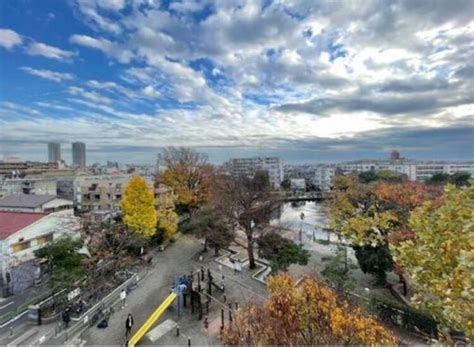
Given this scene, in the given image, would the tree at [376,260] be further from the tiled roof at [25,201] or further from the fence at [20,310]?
the tiled roof at [25,201]

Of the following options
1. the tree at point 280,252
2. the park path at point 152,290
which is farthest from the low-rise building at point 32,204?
the tree at point 280,252

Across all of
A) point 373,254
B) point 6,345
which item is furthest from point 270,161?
point 6,345

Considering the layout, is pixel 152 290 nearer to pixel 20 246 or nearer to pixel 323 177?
pixel 20 246

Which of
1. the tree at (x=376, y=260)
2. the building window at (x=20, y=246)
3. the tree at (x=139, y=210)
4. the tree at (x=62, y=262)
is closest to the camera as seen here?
the tree at (x=62, y=262)

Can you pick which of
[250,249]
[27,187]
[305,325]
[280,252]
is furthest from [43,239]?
[305,325]

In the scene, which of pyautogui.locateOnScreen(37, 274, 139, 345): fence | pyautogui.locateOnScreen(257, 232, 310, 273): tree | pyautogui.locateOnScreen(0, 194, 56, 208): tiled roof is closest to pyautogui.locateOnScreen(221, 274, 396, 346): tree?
pyautogui.locateOnScreen(37, 274, 139, 345): fence
